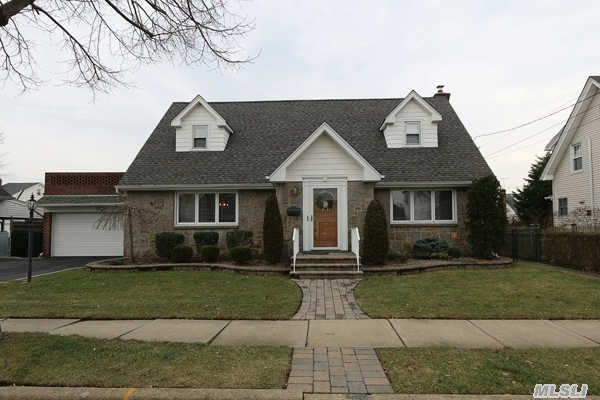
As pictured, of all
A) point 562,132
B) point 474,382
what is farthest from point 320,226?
point 562,132

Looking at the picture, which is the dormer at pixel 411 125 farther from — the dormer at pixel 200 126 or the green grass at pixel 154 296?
the green grass at pixel 154 296

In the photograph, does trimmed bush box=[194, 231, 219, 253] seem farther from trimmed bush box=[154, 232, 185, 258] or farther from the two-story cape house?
trimmed bush box=[154, 232, 185, 258]

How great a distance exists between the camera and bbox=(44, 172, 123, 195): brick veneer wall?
1762cm

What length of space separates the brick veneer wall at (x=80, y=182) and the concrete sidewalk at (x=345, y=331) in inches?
506

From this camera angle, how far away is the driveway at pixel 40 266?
12.3 meters

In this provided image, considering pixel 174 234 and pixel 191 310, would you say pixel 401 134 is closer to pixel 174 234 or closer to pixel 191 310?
pixel 174 234

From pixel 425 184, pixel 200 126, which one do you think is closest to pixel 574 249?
pixel 425 184

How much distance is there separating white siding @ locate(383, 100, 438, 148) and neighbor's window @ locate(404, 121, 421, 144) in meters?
0.17

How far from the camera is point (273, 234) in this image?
1145 cm

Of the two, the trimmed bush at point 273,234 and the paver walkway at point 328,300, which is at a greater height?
the trimmed bush at point 273,234

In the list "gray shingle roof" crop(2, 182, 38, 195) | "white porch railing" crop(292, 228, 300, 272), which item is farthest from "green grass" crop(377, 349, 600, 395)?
"gray shingle roof" crop(2, 182, 38, 195)

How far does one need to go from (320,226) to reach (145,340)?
25.9ft

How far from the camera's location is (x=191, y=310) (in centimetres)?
680

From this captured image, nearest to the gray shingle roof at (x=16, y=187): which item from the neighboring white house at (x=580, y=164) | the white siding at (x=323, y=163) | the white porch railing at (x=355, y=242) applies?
the white siding at (x=323, y=163)
